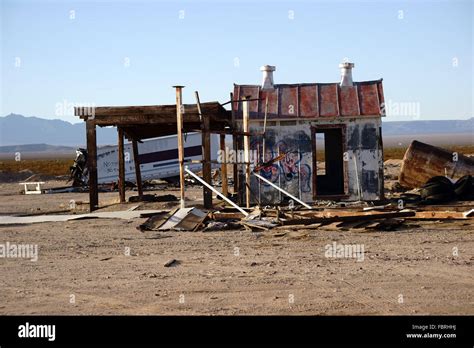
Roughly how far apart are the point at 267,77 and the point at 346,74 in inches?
98.2

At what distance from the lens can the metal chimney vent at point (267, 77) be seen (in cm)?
2553

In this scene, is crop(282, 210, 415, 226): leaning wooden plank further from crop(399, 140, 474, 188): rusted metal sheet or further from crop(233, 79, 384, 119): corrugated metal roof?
crop(399, 140, 474, 188): rusted metal sheet

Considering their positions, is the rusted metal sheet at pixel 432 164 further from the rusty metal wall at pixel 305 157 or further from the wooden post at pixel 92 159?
the wooden post at pixel 92 159

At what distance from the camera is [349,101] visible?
973 inches

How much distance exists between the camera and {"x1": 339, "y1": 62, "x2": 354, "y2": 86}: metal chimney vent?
83.4ft

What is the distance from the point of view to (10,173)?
55219mm

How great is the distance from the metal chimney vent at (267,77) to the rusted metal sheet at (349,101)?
2230 mm

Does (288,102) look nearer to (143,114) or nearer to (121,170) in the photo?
(143,114)

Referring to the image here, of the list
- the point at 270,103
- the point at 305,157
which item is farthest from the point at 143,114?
the point at 305,157

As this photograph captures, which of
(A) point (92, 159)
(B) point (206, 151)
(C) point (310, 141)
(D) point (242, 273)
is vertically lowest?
(D) point (242, 273)

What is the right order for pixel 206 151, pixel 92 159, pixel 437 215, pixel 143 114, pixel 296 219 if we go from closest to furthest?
pixel 296 219, pixel 437 215, pixel 206 151, pixel 143 114, pixel 92 159

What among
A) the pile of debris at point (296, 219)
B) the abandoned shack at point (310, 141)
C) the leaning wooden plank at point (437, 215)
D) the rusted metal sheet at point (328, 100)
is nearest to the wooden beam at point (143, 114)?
the abandoned shack at point (310, 141)
